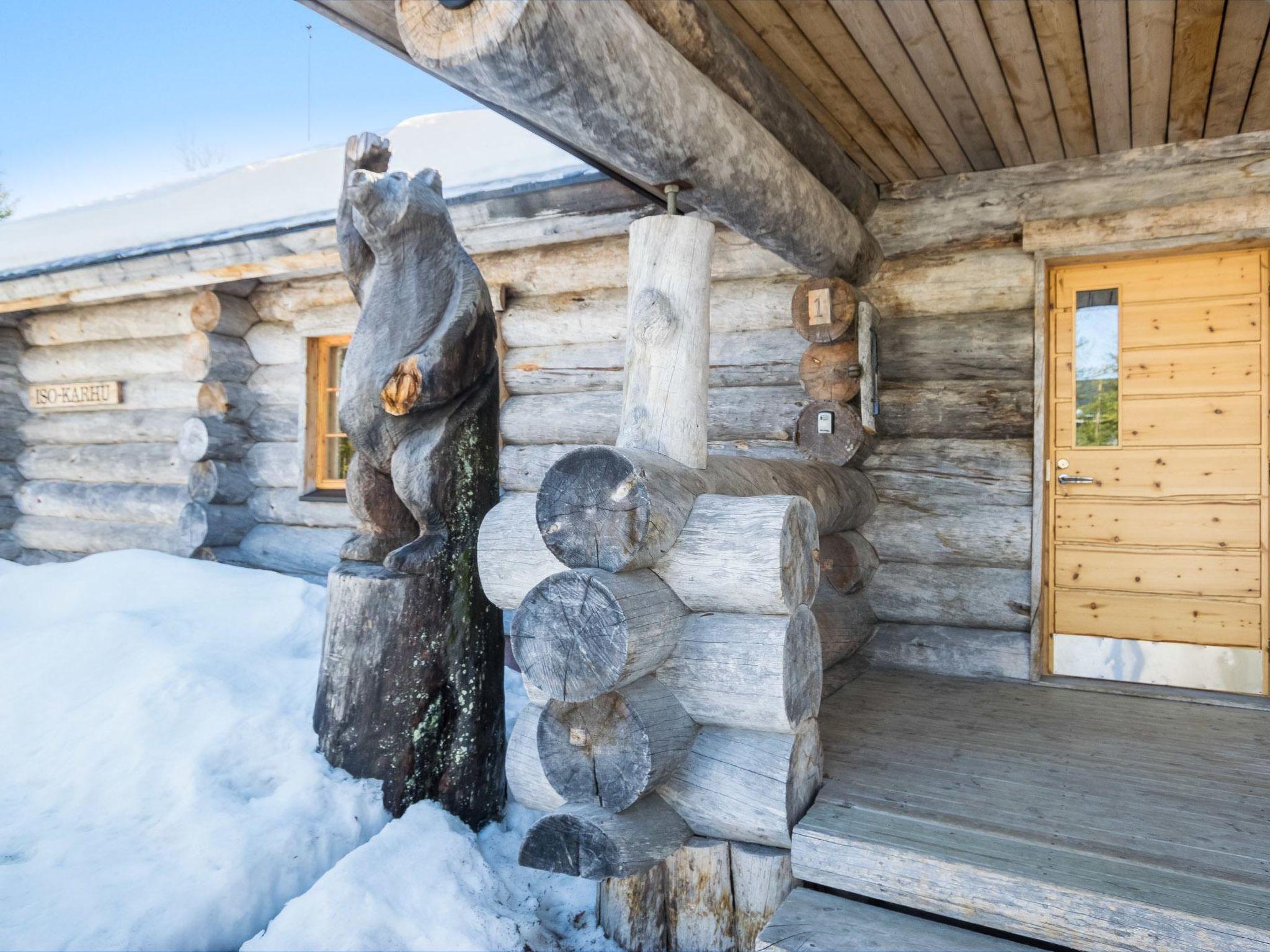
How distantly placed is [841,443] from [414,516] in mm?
2197

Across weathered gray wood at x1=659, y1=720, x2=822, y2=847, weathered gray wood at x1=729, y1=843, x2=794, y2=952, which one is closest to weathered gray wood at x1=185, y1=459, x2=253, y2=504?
weathered gray wood at x1=659, y1=720, x2=822, y2=847

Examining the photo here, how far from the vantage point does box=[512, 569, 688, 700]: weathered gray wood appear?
216cm

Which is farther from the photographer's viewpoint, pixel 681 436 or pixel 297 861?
pixel 681 436

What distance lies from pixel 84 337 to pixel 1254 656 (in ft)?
29.7

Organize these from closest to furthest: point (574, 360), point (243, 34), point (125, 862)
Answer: point (125, 862) → point (574, 360) → point (243, 34)

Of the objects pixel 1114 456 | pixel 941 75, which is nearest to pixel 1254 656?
pixel 1114 456

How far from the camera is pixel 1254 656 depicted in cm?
462

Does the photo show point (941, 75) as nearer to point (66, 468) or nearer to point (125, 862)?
point (125, 862)

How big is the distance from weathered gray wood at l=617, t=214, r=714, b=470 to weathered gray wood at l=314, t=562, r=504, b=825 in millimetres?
928

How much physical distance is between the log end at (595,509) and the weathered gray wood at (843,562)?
6.76 feet

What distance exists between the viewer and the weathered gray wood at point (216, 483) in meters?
6.21

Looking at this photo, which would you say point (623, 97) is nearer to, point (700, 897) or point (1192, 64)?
point (700, 897)

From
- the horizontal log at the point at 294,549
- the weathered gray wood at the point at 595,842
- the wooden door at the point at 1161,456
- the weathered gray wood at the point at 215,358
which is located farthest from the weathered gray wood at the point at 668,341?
the weathered gray wood at the point at 215,358

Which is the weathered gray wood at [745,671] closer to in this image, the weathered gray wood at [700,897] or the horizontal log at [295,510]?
the weathered gray wood at [700,897]
